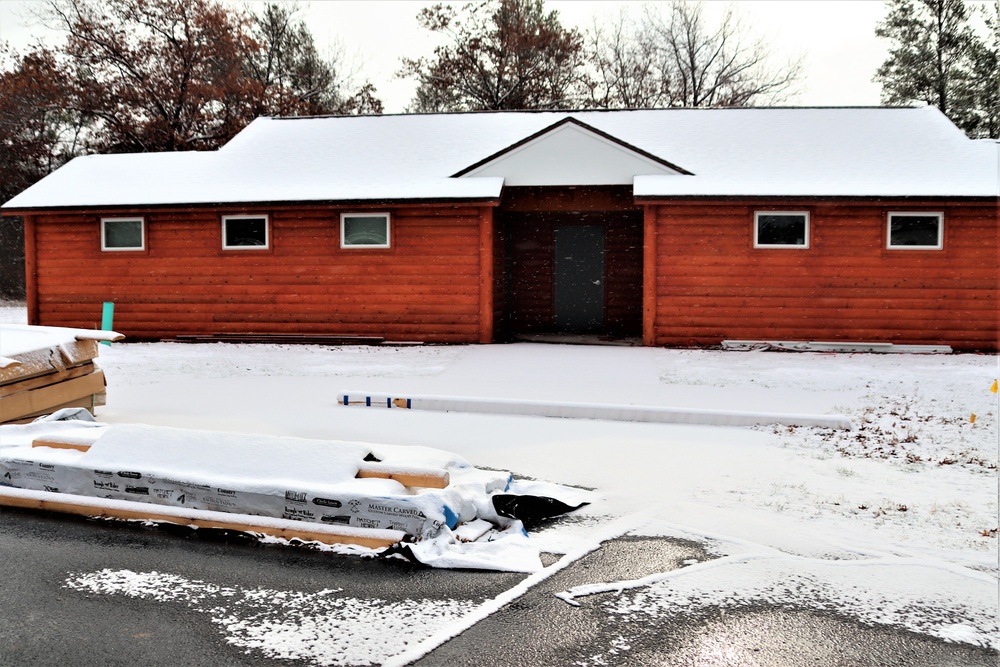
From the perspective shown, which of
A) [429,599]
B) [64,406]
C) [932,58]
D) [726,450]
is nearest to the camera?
[429,599]

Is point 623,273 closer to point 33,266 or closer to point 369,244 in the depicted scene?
point 369,244

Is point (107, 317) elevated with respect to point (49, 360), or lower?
elevated

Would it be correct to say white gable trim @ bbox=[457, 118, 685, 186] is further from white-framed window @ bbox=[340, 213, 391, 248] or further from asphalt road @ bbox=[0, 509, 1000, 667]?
asphalt road @ bbox=[0, 509, 1000, 667]

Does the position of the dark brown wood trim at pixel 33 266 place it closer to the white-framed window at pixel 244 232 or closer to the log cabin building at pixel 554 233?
the log cabin building at pixel 554 233

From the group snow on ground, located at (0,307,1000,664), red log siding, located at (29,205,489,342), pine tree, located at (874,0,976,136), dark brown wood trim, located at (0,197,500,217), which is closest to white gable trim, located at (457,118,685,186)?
dark brown wood trim, located at (0,197,500,217)

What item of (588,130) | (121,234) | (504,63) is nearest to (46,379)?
(121,234)

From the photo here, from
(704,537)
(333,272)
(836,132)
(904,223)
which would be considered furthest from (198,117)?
(704,537)

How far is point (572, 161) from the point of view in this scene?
53.8 feet

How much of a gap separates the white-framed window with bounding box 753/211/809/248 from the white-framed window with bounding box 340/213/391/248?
7.16 m

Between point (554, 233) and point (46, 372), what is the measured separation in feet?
42.1

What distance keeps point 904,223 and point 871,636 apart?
1385 cm

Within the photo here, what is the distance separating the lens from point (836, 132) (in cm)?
1827

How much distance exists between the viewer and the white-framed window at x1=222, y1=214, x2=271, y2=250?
1708 cm

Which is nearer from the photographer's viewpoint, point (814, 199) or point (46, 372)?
point (46, 372)
